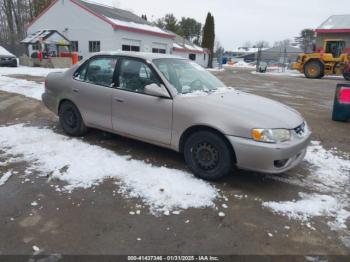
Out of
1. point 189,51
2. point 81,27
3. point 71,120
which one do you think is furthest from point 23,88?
point 189,51

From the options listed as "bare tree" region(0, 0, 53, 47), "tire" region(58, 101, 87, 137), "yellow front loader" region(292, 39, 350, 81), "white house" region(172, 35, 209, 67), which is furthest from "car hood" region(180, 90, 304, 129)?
"bare tree" region(0, 0, 53, 47)

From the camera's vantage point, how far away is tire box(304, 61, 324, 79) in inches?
905

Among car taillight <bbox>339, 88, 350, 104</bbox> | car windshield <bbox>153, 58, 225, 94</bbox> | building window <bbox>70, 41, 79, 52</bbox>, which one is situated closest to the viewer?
car windshield <bbox>153, 58, 225, 94</bbox>

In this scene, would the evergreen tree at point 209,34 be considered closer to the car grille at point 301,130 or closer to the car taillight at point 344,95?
the car taillight at point 344,95

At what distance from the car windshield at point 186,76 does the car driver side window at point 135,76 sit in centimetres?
16

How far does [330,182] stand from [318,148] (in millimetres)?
1493

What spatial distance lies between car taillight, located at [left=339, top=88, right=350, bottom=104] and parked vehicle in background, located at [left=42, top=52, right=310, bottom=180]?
154 inches

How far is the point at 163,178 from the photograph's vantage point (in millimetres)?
3930

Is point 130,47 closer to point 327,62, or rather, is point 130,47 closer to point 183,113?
point 327,62

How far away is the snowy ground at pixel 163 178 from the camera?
3346 millimetres

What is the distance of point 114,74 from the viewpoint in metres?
4.77

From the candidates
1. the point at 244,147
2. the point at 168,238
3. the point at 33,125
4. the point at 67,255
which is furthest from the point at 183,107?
the point at 33,125

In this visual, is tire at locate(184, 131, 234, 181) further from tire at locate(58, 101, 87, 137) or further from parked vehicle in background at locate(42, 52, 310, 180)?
tire at locate(58, 101, 87, 137)

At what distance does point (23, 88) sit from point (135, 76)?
8.22 meters
